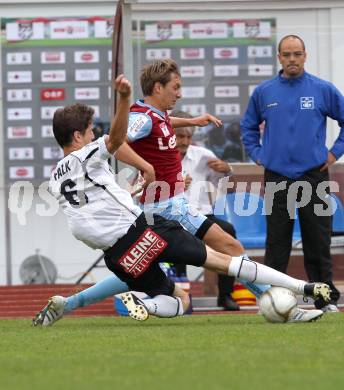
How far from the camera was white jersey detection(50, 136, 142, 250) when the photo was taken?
806cm

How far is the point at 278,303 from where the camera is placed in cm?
802

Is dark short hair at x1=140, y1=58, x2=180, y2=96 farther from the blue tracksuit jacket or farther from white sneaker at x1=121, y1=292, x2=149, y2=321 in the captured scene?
white sneaker at x1=121, y1=292, x2=149, y2=321

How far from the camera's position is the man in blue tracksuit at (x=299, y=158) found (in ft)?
32.7

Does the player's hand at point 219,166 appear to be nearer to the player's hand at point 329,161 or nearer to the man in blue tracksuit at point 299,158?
the man in blue tracksuit at point 299,158

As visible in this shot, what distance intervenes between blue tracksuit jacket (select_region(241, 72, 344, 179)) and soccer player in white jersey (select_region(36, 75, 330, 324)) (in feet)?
6.50

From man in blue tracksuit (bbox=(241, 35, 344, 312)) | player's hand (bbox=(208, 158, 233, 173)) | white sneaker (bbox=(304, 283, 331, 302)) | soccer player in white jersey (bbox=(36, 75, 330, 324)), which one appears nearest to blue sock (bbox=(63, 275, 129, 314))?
soccer player in white jersey (bbox=(36, 75, 330, 324))

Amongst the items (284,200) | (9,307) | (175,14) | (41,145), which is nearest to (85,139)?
(284,200)

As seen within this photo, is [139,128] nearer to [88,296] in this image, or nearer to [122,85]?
[88,296]

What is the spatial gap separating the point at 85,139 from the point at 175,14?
11.5 ft

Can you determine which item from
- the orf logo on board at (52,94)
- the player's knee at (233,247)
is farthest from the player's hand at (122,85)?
the orf logo on board at (52,94)

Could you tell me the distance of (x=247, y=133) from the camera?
1032cm

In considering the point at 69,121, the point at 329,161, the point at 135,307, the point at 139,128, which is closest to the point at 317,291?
the point at 135,307

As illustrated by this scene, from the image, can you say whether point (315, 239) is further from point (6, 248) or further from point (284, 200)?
point (6, 248)

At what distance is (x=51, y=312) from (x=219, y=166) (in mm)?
3067
